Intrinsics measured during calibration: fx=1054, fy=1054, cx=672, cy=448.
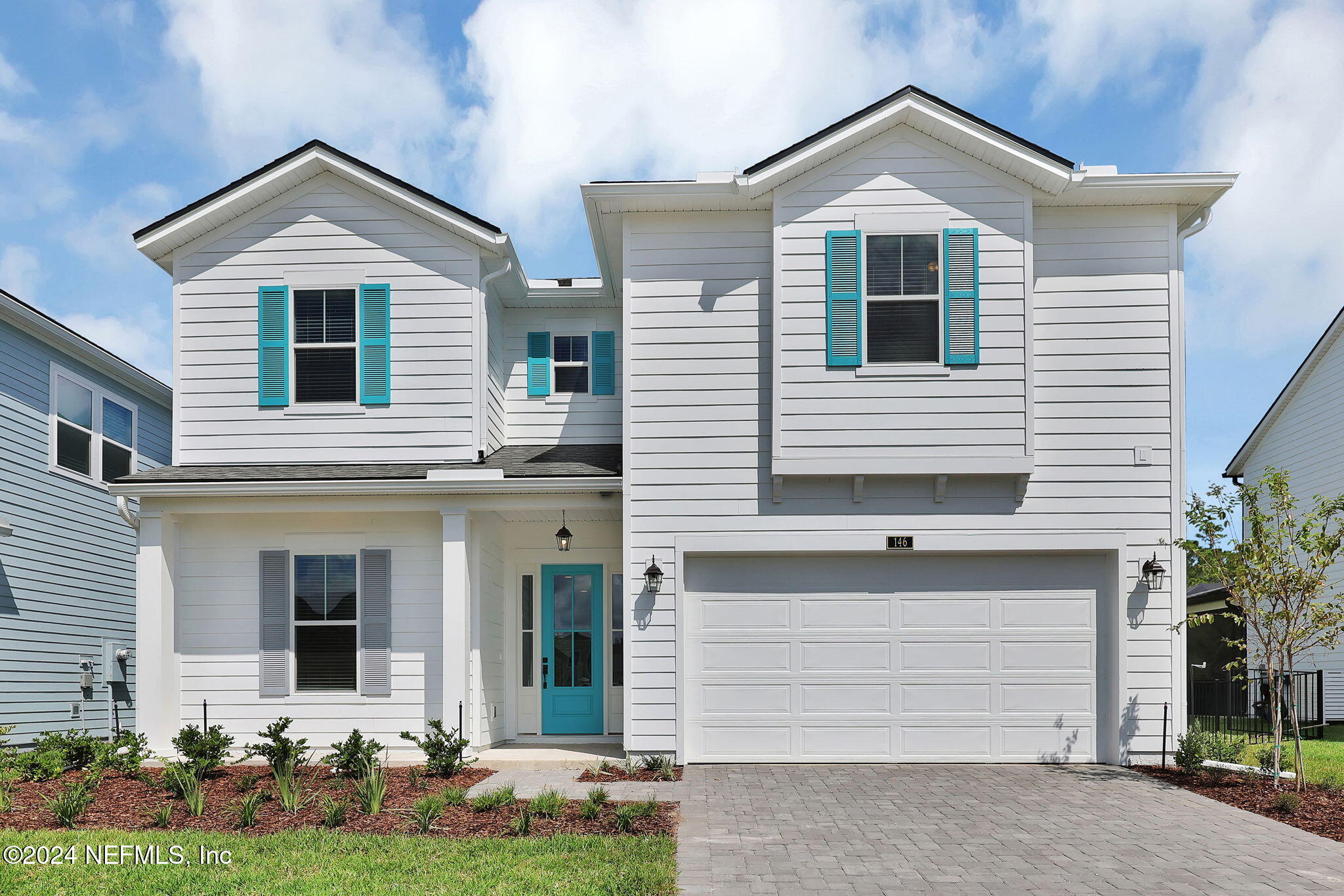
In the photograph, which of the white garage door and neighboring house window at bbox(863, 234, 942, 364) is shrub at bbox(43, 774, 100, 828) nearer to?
the white garage door

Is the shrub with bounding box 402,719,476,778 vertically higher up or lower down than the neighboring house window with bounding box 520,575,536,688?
lower down

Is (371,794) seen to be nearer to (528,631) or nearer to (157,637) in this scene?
(157,637)

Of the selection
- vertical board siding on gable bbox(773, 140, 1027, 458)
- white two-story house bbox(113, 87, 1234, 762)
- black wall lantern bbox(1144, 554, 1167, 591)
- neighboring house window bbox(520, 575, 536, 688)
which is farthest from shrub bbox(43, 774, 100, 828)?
black wall lantern bbox(1144, 554, 1167, 591)

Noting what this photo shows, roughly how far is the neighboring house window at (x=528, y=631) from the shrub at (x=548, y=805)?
5.02 metres

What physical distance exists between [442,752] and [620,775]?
1.75 metres

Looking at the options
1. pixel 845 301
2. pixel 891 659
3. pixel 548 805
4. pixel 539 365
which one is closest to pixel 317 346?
pixel 539 365

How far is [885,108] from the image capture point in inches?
431

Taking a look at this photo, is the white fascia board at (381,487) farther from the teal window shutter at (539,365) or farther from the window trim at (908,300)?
the window trim at (908,300)

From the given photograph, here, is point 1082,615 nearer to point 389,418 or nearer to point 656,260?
point 656,260

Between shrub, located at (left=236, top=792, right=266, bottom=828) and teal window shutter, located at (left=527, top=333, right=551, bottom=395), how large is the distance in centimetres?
685

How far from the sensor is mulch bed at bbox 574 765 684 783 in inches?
399

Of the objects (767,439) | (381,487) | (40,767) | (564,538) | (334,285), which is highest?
(334,285)

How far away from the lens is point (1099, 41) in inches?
524

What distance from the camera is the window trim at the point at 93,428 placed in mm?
14438
